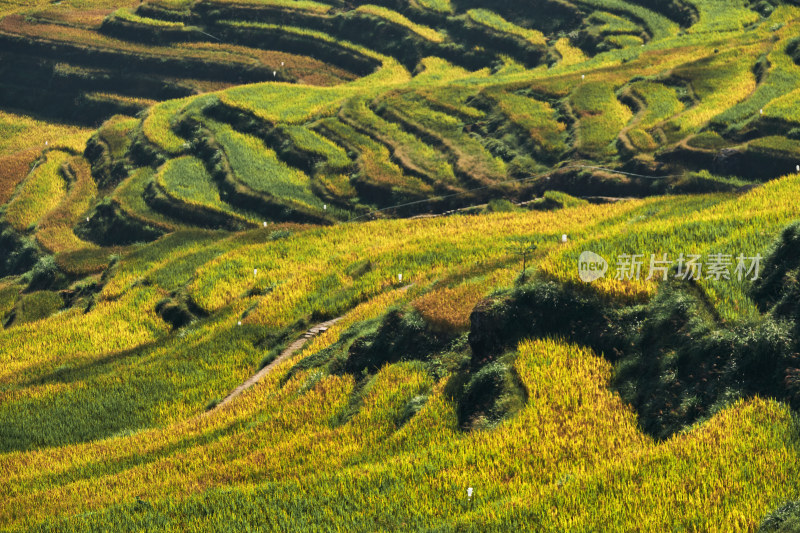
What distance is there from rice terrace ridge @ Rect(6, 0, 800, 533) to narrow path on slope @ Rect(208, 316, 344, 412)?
A: 9.1 inches

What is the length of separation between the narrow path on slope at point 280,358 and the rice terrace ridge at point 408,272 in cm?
23

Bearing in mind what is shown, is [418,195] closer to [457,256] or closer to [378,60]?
[457,256]

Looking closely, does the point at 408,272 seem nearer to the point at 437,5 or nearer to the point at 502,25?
the point at 502,25

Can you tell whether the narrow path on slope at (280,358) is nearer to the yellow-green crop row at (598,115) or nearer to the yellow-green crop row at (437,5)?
the yellow-green crop row at (598,115)

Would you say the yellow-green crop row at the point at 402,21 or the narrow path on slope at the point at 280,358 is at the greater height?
the narrow path on slope at the point at 280,358

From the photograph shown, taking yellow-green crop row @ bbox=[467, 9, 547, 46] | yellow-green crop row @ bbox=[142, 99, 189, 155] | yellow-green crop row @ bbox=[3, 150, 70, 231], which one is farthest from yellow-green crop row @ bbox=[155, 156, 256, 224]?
yellow-green crop row @ bbox=[467, 9, 547, 46]

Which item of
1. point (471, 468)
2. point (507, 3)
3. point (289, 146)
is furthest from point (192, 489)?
point (507, 3)

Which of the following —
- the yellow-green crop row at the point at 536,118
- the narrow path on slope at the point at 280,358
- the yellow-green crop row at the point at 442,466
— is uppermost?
the yellow-green crop row at the point at 442,466

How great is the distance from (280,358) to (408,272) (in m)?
7.98

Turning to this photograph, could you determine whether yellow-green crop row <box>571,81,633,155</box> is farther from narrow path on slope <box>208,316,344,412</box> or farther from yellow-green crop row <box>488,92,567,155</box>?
narrow path on slope <box>208,316,344,412</box>

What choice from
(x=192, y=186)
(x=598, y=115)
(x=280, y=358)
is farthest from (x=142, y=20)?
(x=280, y=358)

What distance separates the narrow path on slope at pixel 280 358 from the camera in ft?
101

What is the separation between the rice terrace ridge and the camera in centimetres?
1844

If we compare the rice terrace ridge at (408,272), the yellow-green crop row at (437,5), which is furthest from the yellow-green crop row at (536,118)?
the yellow-green crop row at (437,5)
